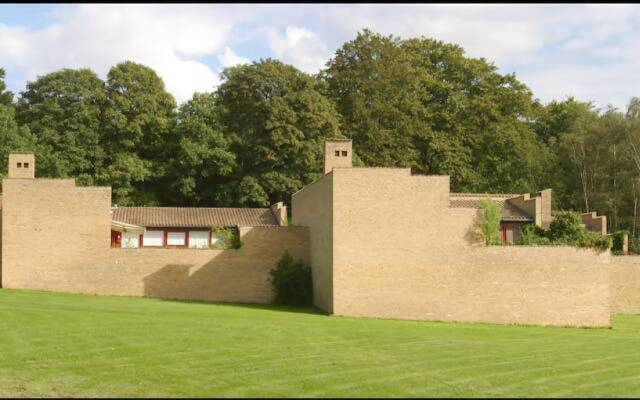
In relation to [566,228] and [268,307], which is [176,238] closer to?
[268,307]

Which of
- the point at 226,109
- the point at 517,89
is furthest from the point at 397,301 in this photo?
the point at 517,89

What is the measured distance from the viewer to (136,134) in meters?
56.8

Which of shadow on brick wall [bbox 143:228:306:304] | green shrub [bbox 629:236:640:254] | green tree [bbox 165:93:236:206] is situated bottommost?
shadow on brick wall [bbox 143:228:306:304]

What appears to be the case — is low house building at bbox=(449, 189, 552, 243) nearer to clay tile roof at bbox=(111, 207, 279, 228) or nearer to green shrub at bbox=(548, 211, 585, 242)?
green shrub at bbox=(548, 211, 585, 242)

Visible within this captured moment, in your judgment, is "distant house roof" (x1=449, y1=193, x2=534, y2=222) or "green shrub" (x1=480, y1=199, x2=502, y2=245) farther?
"distant house roof" (x1=449, y1=193, x2=534, y2=222)

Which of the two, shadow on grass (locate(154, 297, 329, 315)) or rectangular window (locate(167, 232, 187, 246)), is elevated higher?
rectangular window (locate(167, 232, 187, 246))

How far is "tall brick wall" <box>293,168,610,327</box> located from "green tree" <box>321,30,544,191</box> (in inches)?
1074

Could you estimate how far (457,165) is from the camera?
61.6 m

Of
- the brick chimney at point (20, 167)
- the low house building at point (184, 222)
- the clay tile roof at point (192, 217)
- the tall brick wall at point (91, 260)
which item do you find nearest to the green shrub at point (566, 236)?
the tall brick wall at point (91, 260)

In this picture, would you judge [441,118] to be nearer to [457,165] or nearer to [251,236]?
[457,165]

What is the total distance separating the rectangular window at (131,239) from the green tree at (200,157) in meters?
7.89

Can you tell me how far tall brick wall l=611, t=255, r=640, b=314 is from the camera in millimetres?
40344

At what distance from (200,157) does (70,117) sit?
31.1 ft

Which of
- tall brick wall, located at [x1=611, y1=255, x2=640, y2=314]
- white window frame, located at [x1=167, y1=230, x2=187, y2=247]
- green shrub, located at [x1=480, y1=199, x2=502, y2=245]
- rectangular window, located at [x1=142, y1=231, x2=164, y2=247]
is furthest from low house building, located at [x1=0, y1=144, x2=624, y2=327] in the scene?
white window frame, located at [x1=167, y1=230, x2=187, y2=247]
